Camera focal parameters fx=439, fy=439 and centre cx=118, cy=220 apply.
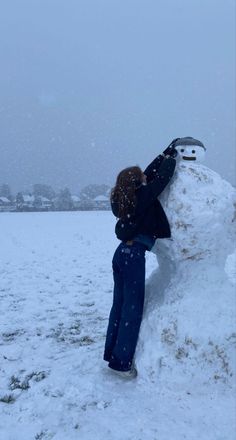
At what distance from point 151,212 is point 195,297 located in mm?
884

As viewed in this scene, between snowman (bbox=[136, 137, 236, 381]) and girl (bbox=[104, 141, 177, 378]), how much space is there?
0.12 meters

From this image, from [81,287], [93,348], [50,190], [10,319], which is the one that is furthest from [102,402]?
[50,190]

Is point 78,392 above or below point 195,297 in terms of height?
below

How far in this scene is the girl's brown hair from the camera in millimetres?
3943

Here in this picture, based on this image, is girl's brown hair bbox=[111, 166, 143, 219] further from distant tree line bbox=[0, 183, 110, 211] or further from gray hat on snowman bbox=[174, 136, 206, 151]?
distant tree line bbox=[0, 183, 110, 211]

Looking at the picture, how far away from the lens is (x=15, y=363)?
185 inches

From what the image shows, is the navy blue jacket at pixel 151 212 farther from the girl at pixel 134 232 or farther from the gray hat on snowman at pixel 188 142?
the gray hat on snowman at pixel 188 142

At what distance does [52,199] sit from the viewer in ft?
309

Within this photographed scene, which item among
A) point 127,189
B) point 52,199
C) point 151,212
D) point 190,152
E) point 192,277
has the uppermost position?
point 190,152

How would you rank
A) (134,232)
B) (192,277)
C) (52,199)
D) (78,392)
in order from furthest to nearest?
(52,199) < (192,277) < (134,232) < (78,392)

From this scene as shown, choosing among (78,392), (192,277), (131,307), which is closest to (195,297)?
(192,277)

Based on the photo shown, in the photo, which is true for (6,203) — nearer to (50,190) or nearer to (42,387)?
(50,190)

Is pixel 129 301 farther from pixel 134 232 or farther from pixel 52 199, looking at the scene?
pixel 52 199

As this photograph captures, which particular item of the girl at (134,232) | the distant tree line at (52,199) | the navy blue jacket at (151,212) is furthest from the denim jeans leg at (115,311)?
the distant tree line at (52,199)
